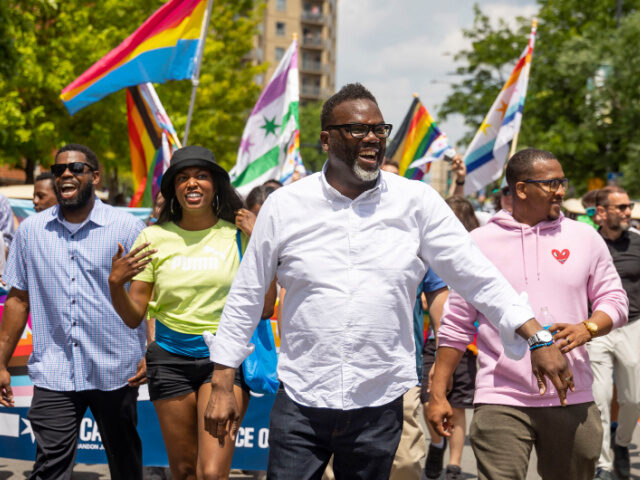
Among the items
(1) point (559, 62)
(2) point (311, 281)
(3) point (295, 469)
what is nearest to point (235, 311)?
(2) point (311, 281)

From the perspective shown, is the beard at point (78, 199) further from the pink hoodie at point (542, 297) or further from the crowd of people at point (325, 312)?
the pink hoodie at point (542, 297)

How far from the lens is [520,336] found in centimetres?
322

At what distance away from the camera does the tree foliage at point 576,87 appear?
25.1 meters

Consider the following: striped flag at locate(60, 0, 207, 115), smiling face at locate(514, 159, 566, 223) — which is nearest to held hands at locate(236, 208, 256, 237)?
smiling face at locate(514, 159, 566, 223)

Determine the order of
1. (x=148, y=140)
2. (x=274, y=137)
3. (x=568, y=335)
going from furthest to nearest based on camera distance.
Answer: (x=274, y=137) < (x=148, y=140) < (x=568, y=335)

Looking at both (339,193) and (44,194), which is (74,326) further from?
(44,194)

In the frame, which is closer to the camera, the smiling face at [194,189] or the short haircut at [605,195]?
the smiling face at [194,189]

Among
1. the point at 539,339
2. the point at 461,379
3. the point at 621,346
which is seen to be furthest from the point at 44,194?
the point at 539,339

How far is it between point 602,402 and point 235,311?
4285 mm

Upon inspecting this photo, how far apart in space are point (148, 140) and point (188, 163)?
647cm

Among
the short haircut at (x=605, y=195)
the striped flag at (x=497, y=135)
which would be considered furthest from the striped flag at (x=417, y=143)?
the short haircut at (x=605, y=195)

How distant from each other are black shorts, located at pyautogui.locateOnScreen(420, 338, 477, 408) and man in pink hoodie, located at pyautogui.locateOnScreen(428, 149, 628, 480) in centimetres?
249

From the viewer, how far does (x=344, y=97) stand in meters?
3.43

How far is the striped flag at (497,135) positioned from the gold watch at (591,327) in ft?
23.8
